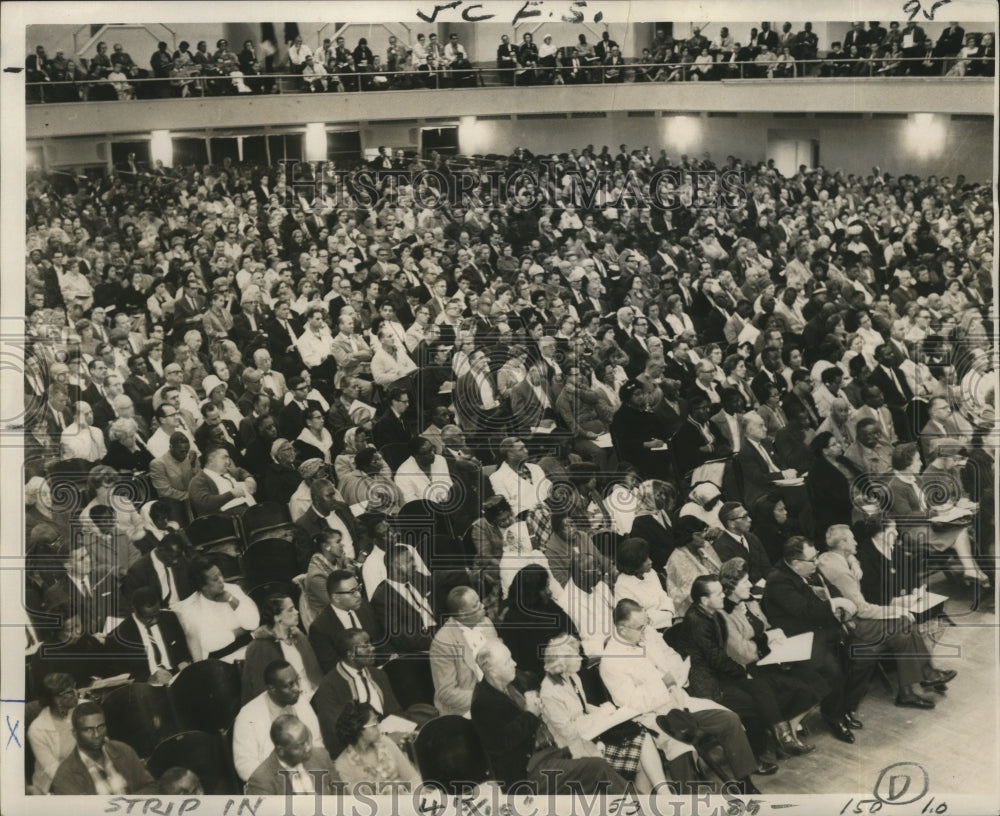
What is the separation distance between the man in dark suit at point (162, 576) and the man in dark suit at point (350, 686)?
1.07m

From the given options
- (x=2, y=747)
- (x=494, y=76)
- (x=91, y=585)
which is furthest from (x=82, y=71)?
(x=2, y=747)

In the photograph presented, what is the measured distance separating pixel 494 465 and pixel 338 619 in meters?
1.44

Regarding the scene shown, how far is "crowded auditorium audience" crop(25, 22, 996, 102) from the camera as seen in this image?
7668 mm

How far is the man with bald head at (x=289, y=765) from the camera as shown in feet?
23.8

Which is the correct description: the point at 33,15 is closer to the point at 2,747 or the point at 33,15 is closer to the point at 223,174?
the point at 223,174

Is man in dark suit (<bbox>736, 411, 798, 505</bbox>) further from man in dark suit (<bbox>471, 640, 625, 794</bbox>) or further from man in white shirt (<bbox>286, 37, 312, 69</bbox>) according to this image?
man in white shirt (<bbox>286, 37, 312, 69</bbox>)

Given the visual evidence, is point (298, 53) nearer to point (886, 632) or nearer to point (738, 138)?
point (738, 138)

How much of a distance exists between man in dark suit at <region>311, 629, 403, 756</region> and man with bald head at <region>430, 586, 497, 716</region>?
313 millimetres

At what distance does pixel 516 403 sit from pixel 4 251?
350 cm

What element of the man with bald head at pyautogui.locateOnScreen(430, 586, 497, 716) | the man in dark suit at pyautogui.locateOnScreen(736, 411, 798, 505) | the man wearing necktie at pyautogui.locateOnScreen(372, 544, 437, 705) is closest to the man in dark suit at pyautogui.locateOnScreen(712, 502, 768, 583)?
the man in dark suit at pyautogui.locateOnScreen(736, 411, 798, 505)

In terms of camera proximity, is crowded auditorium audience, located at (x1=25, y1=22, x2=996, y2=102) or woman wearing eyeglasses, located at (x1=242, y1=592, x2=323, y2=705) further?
crowded auditorium audience, located at (x1=25, y1=22, x2=996, y2=102)

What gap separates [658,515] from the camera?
7809 mm

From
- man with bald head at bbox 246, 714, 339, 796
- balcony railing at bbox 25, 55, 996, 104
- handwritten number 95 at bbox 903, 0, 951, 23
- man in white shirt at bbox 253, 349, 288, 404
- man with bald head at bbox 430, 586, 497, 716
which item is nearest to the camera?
man with bald head at bbox 246, 714, 339, 796

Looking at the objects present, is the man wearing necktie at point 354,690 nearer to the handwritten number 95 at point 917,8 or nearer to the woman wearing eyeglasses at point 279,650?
the woman wearing eyeglasses at point 279,650
